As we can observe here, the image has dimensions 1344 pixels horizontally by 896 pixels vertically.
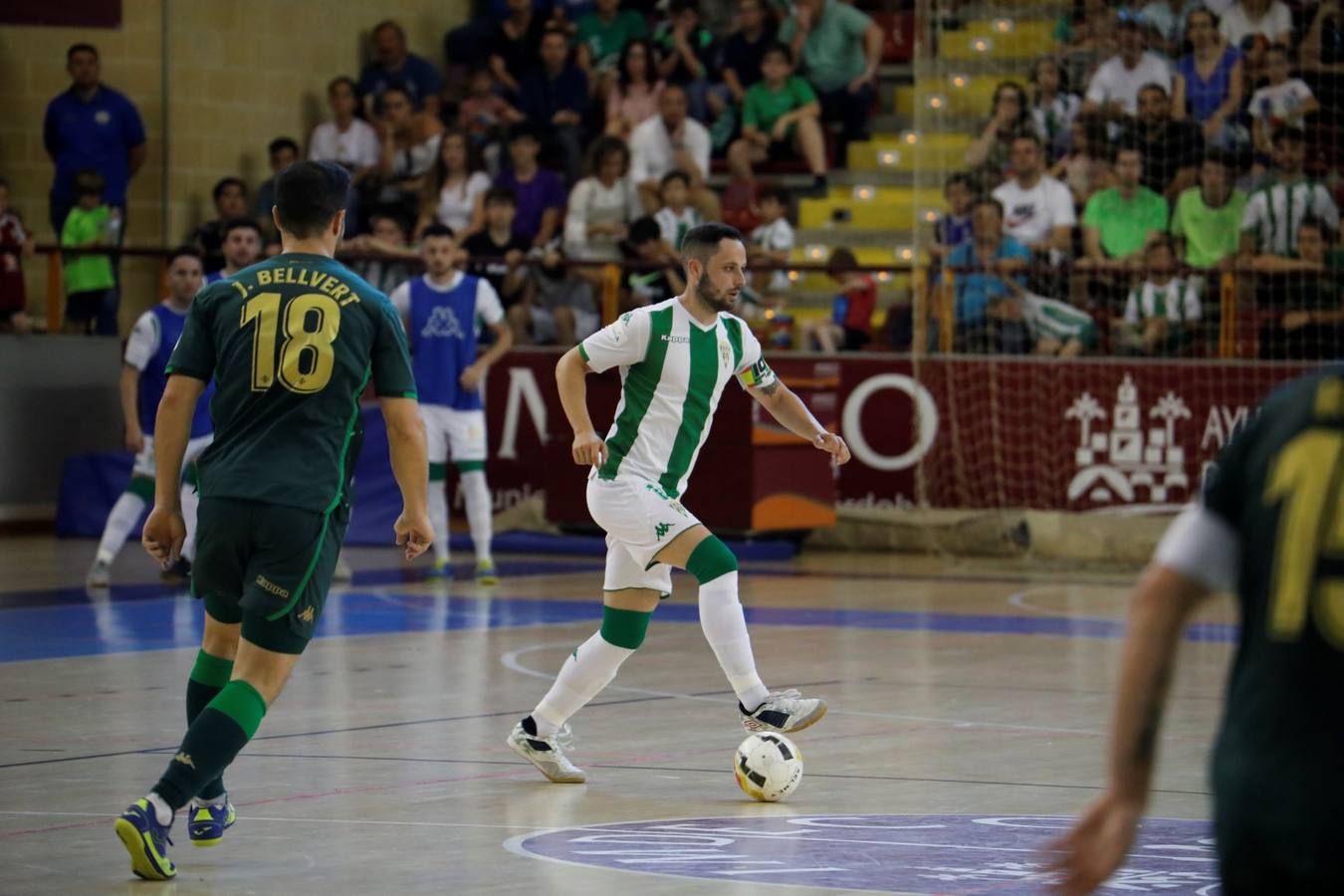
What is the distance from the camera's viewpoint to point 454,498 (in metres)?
20.9

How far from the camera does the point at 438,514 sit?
16344 mm

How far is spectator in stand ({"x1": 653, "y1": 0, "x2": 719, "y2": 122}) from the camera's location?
22859 mm

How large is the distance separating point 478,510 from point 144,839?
33.6 feet

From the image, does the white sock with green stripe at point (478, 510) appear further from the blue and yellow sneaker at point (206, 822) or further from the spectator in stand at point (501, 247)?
the blue and yellow sneaker at point (206, 822)

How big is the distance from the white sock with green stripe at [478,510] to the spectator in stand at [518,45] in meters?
8.52

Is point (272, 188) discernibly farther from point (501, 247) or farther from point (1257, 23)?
point (1257, 23)

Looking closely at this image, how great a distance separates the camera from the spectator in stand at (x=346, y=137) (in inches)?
907

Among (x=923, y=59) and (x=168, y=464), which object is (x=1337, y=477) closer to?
(x=168, y=464)

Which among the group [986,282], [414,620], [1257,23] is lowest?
[414,620]

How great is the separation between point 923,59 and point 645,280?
10.8 ft

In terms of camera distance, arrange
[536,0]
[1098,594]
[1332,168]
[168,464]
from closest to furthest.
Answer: [168,464] < [1098,594] < [1332,168] < [536,0]

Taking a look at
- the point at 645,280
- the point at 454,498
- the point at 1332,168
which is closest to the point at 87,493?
the point at 454,498

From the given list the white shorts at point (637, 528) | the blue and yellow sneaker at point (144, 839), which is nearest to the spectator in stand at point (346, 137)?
the white shorts at point (637, 528)

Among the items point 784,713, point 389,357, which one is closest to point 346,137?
point 784,713
